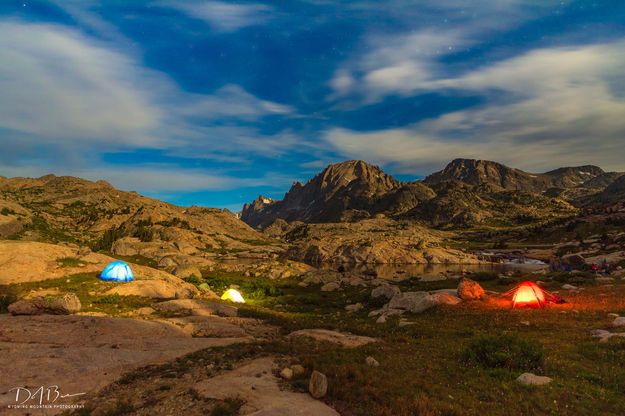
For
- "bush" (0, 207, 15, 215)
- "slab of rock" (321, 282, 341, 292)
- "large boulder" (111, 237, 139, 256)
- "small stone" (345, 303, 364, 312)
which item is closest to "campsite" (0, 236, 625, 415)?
"small stone" (345, 303, 364, 312)

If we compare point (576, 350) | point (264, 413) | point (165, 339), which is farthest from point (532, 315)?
point (165, 339)

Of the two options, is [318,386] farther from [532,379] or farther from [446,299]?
[446,299]

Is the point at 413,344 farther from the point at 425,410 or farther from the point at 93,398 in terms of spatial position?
the point at 93,398

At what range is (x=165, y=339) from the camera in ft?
63.1

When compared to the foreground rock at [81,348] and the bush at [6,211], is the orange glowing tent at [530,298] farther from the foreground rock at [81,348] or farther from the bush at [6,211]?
the bush at [6,211]

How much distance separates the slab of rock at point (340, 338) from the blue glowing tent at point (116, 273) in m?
28.3

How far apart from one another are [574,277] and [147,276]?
175ft

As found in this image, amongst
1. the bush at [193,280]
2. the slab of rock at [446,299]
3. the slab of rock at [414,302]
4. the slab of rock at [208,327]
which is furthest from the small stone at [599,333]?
the bush at [193,280]

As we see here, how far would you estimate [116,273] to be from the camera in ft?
132

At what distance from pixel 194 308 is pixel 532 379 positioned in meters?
25.5

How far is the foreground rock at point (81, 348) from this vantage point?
12711mm

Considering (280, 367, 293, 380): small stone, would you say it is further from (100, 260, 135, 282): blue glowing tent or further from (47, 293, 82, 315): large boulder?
(100, 260, 135, 282): blue glowing tent

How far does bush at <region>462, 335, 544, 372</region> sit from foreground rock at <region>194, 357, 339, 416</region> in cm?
780

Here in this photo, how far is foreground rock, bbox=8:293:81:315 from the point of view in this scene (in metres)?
22.3
